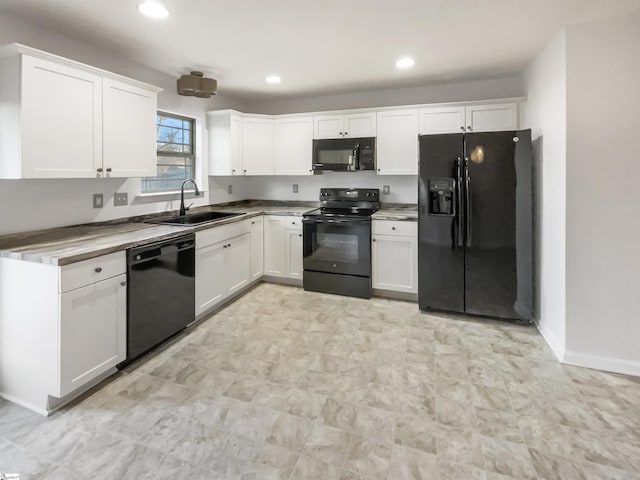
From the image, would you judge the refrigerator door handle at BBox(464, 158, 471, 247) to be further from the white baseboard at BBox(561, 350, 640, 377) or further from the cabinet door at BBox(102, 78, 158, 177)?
the cabinet door at BBox(102, 78, 158, 177)

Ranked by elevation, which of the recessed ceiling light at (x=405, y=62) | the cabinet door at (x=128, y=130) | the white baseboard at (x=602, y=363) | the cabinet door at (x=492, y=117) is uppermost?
the recessed ceiling light at (x=405, y=62)

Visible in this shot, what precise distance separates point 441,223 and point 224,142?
2.58m

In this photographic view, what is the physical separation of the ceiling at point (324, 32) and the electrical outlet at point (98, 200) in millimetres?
1158

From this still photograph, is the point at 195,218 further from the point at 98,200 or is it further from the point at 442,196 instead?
the point at 442,196

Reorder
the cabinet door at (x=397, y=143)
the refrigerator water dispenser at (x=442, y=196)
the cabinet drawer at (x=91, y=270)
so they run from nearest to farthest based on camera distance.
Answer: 1. the cabinet drawer at (x=91, y=270)
2. the refrigerator water dispenser at (x=442, y=196)
3. the cabinet door at (x=397, y=143)

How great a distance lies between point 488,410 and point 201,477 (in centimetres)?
153

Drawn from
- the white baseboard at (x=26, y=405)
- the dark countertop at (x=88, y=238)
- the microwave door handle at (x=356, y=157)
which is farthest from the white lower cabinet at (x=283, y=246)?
the white baseboard at (x=26, y=405)

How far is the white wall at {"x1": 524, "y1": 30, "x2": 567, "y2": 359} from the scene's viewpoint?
2.56m

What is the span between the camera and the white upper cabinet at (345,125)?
4.11m


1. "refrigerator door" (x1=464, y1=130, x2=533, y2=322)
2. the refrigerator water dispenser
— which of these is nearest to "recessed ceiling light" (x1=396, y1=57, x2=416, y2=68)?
"refrigerator door" (x1=464, y1=130, x2=533, y2=322)

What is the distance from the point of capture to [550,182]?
9.17ft

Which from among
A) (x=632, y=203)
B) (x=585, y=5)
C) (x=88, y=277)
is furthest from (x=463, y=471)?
(x=585, y=5)

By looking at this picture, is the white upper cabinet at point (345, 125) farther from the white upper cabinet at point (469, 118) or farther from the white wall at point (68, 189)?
the white wall at point (68, 189)

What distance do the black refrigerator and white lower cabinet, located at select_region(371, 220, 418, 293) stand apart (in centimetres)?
25
